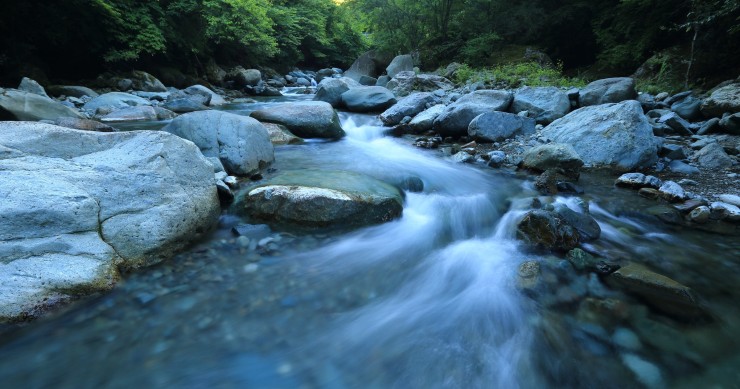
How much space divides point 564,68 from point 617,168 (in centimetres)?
1338

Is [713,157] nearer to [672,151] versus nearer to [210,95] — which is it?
[672,151]

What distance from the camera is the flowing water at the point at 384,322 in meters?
1.92

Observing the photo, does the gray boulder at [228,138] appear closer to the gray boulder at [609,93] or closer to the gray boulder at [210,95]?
the gray boulder at [609,93]

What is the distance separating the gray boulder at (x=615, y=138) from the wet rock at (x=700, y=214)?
1697 mm

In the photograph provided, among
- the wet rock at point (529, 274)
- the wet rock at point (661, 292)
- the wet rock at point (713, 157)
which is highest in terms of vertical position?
the wet rock at point (713, 157)

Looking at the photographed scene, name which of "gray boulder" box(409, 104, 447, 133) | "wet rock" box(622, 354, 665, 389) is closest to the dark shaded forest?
"gray boulder" box(409, 104, 447, 133)

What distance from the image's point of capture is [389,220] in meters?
3.81

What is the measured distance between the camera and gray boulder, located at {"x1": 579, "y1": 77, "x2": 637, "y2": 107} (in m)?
7.99

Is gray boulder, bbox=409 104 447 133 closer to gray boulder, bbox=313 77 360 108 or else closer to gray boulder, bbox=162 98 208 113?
gray boulder, bbox=313 77 360 108

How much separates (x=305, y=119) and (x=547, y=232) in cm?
560

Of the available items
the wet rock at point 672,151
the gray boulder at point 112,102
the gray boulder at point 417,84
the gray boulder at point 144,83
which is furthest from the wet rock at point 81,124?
the gray boulder at point 417,84

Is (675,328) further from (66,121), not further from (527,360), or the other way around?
(66,121)

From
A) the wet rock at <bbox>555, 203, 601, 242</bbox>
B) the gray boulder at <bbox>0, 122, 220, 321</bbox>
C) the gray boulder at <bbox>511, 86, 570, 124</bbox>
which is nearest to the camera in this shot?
the gray boulder at <bbox>0, 122, 220, 321</bbox>

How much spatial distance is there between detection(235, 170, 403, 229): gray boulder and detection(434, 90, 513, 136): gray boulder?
4369mm
